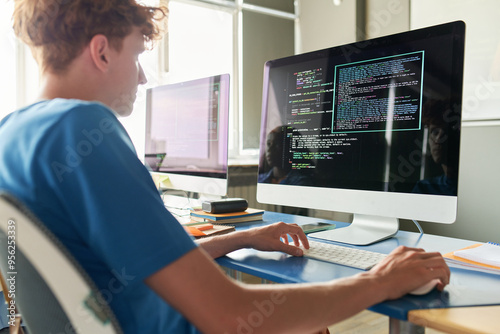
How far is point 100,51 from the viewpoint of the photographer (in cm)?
70

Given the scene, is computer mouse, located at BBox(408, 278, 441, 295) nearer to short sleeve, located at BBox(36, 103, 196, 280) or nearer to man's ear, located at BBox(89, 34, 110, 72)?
short sleeve, located at BBox(36, 103, 196, 280)

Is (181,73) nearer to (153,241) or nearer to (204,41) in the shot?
(204,41)

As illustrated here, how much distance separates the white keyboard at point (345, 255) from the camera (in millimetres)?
907

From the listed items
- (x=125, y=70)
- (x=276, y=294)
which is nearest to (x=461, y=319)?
(x=276, y=294)

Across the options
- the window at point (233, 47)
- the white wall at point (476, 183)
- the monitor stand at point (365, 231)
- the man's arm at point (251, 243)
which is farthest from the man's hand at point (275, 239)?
the window at point (233, 47)

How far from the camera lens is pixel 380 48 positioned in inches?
44.7

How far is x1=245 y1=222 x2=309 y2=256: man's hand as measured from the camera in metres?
1.01

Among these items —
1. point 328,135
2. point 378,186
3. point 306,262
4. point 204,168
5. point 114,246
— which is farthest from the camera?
point 204,168

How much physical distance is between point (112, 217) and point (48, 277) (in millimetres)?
99

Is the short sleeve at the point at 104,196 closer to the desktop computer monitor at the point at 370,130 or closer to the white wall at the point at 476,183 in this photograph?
the desktop computer monitor at the point at 370,130

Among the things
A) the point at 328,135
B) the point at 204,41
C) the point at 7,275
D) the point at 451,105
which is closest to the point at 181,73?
the point at 204,41

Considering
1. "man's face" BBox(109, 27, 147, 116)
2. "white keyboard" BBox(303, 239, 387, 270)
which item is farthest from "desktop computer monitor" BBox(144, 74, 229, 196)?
"man's face" BBox(109, 27, 147, 116)

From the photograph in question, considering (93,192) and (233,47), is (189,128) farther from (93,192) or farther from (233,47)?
(233,47)

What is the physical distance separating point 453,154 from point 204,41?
3.00 meters
